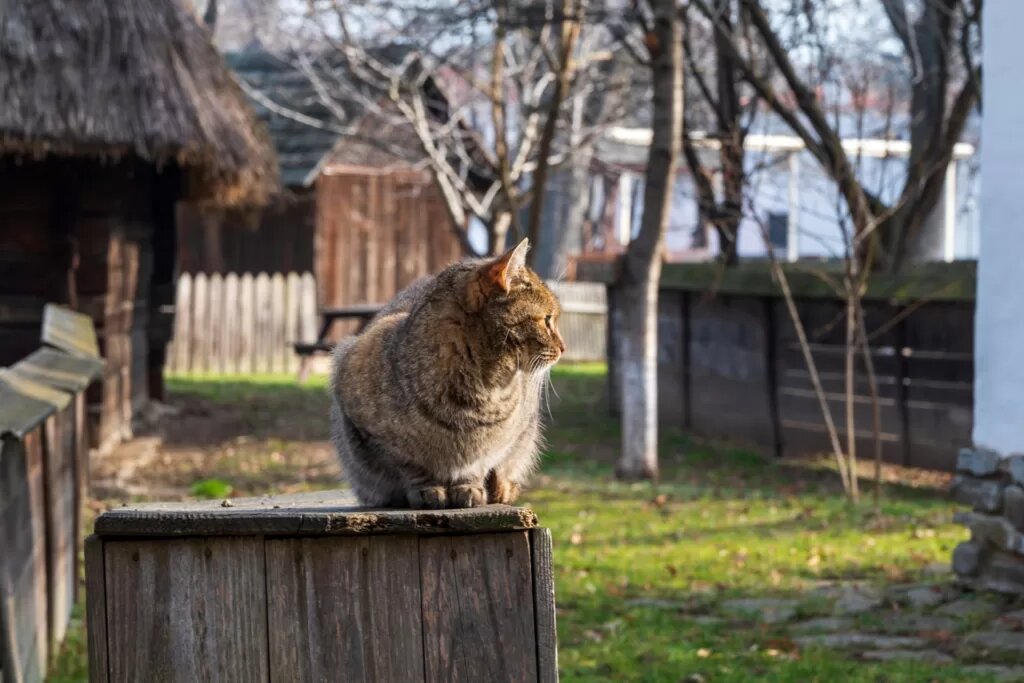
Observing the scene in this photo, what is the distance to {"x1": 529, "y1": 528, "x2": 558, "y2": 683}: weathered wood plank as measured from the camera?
121 inches

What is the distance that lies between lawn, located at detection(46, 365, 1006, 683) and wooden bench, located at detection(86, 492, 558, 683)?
315 cm

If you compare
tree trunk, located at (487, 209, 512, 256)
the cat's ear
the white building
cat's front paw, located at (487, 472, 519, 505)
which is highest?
the white building

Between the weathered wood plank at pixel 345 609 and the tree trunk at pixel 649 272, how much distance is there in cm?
931

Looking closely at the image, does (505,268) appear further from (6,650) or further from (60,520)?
(60,520)

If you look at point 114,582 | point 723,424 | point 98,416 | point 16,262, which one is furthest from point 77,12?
point 114,582

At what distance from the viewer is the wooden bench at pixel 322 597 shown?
3.01m

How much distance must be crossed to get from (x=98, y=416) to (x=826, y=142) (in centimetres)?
695

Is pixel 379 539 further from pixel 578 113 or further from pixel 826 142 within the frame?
pixel 578 113

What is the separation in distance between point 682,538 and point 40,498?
4.60 m

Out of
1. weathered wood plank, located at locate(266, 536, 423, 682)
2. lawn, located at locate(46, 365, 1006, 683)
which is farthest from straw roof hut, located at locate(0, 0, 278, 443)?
weathered wood plank, located at locate(266, 536, 423, 682)

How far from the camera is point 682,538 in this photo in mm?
9586

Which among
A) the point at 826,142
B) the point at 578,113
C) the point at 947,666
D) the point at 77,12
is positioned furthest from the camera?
the point at 578,113

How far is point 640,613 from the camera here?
7.41 m

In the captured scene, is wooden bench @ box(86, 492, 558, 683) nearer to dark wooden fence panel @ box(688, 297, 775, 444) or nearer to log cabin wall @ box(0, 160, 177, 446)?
log cabin wall @ box(0, 160, 177, 446)
